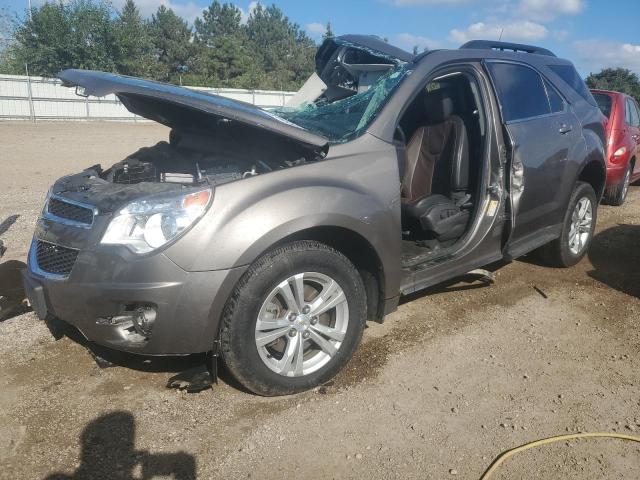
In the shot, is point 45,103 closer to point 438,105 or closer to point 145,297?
point 438,105

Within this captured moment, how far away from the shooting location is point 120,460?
2555 mm

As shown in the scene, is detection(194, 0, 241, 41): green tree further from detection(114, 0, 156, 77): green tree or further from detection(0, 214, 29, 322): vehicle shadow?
detection(0, 214, 29, 322): vehicle shadow

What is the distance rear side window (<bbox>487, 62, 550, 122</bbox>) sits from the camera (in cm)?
420

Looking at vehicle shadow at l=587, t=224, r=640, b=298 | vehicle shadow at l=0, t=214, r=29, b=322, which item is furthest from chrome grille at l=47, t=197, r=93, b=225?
vehicle shadow at l=587, t=224, r=640, b=298

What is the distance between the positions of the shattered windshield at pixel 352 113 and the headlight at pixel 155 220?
3.38 ft

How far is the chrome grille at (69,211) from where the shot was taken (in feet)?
9.49

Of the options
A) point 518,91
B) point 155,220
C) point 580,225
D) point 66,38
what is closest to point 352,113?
point 518,91

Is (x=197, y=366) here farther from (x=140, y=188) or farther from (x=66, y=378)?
(x=140, y=188)

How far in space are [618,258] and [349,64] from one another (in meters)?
3.58

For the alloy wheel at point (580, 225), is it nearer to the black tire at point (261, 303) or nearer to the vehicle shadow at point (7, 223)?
the black tire at point (261, 303)

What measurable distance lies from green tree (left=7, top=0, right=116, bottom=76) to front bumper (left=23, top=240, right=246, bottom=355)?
1593 inches

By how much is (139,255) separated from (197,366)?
1.02 metres

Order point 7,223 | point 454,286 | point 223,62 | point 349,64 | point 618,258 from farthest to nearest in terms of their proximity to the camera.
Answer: point 223,62
point 7,223
point 618,258
point 454,286
point 349,64

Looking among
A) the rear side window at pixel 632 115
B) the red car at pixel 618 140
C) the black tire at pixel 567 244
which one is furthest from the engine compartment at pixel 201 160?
the rear side window at pixel 632 115
